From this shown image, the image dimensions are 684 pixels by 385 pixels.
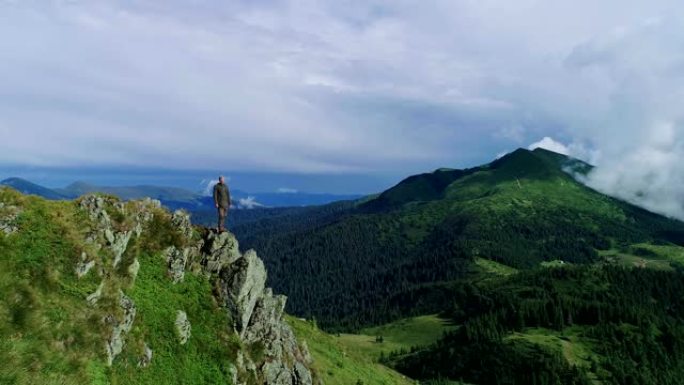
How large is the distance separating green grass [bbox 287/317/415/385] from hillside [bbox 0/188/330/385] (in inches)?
455

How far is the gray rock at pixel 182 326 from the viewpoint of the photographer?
38531mm

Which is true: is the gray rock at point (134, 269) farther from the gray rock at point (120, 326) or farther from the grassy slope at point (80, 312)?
the gray rock at point (120, 326)

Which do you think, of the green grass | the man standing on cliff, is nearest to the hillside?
the man standing on cliff

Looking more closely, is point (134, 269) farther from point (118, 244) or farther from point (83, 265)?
point (83, 265)

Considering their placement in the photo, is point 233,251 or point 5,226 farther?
point 233,251

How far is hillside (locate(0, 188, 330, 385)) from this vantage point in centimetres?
3053

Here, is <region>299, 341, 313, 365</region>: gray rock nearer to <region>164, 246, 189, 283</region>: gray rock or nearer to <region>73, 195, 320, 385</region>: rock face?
<region>73, 195, 320, 385</region>: rock face

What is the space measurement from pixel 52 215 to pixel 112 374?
1307 cm

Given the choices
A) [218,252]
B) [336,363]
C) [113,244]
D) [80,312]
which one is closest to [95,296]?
[80,312]

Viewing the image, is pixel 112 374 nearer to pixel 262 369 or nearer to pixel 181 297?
pixel 181 297

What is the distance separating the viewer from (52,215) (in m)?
37.4

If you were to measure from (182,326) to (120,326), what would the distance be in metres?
5.50

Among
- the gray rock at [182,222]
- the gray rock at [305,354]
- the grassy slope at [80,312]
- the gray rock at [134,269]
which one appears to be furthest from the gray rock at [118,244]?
the gray rock at [305,354]

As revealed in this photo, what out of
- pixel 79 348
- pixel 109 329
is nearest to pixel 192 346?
pixel 109 329
